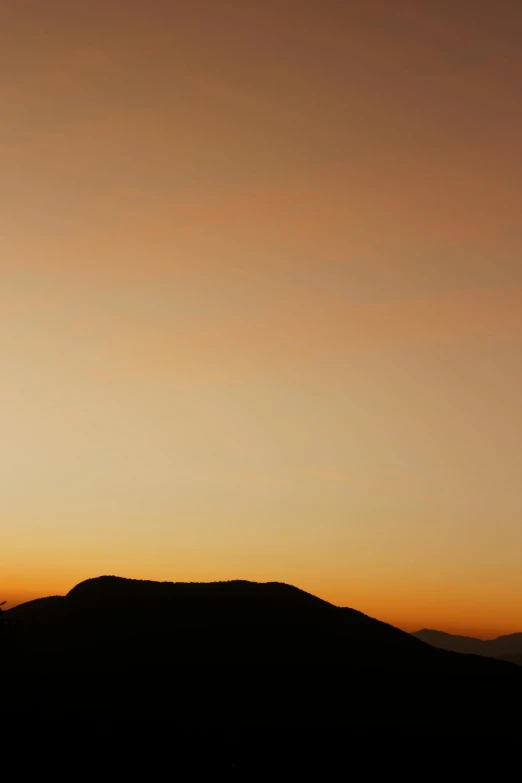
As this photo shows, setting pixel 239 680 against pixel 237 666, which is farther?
pixel 237 666

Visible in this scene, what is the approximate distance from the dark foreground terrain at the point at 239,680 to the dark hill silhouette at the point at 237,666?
0.44 ft

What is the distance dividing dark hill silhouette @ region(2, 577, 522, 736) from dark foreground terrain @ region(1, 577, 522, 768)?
0.44 ft

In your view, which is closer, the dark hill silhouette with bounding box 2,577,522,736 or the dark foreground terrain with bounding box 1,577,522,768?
the dark foreground terrain with bounding box 1,577,522,768

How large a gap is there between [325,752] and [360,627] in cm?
2491

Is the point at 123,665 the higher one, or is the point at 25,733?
the point at 123,665

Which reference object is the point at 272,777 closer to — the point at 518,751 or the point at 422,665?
the point at 518,751

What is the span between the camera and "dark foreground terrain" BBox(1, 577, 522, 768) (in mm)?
54344

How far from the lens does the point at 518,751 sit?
56.0m

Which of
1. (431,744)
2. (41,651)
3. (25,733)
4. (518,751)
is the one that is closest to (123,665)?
(41,651)

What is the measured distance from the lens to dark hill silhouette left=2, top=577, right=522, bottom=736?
58844mm

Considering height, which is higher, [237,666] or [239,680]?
[237,666]

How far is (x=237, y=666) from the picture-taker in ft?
214

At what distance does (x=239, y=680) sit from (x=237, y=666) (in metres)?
2.19

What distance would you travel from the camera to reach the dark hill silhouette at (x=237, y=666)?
58844mm
